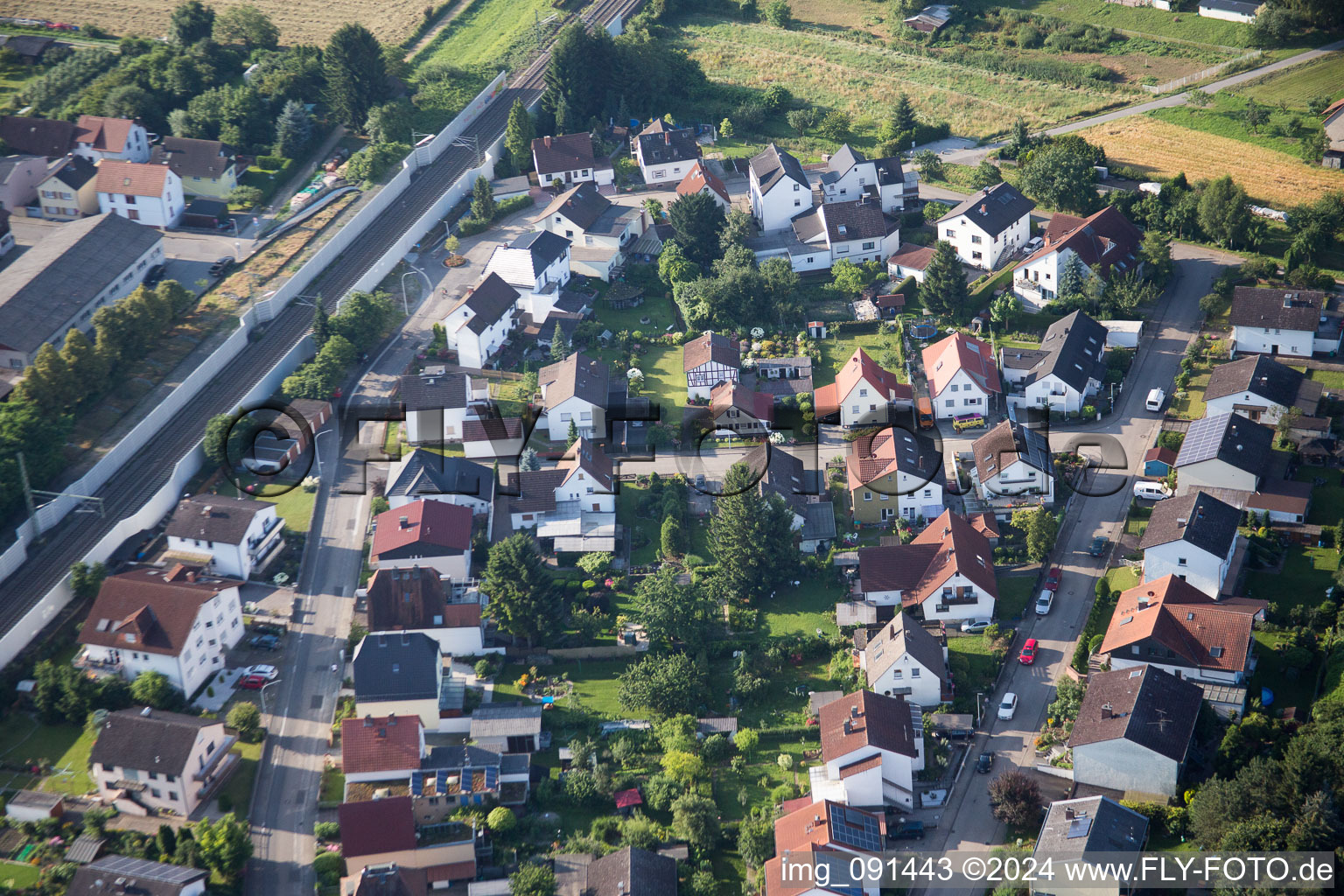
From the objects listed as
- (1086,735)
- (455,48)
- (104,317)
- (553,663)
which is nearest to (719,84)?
(455,48)

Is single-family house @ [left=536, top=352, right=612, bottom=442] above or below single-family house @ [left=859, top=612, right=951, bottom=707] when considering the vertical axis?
above

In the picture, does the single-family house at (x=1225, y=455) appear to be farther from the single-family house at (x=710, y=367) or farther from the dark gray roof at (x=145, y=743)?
the dark gray roof at (x=145, y=743)

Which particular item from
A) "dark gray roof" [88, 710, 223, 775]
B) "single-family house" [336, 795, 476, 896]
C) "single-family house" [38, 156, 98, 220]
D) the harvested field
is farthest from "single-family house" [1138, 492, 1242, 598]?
"single-family house" [38, 156, 98, 220]

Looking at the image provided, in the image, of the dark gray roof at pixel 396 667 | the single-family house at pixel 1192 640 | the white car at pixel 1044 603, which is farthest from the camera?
the white car at pixel 1044 603

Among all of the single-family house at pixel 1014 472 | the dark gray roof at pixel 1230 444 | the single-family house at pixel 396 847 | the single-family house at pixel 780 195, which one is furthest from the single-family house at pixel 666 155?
the single-family house at pixel 396 847

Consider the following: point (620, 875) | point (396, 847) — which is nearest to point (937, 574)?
point (620, 875)

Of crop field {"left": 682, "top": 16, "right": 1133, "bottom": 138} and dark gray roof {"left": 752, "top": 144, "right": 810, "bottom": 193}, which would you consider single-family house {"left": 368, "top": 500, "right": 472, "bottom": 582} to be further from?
crop field {"left": 682, "top": 16, "right": 1133, "bottom": 138}
